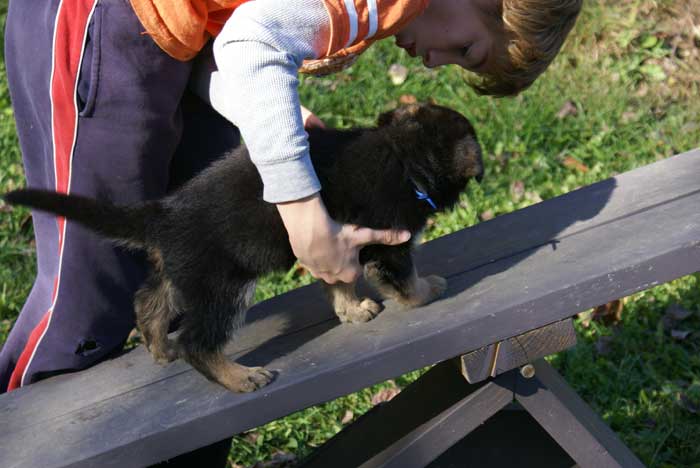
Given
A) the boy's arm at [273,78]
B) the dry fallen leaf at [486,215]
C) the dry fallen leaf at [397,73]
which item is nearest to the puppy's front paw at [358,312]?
the boy's arm at [273,78]

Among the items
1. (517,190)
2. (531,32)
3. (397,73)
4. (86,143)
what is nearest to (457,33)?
(531,32)

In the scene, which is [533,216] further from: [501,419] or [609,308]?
[609,308]

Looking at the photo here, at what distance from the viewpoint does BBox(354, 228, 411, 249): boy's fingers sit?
9.34 ft

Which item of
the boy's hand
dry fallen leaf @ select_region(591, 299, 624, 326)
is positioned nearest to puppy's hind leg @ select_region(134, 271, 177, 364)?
the boy's hand

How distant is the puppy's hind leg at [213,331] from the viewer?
281cm

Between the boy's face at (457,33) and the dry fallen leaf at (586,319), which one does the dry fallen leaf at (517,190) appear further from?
the boy's face at (457,33)

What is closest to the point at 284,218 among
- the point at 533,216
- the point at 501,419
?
the point at 533,216

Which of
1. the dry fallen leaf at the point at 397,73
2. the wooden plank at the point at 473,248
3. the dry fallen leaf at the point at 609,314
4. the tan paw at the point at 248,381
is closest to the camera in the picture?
the tan paw at the point at 248,381

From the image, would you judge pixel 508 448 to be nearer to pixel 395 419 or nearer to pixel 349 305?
pixel 395 419

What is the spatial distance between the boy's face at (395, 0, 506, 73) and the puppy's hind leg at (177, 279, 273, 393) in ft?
3.59

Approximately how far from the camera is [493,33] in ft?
10.2

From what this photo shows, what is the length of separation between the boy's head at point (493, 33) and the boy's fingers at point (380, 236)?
0.67 m

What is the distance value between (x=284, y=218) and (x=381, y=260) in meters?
0.55

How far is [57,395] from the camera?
306 centimetres
